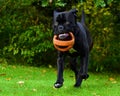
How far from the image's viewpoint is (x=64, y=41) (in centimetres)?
877

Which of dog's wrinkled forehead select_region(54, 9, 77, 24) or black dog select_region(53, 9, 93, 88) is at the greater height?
dog's wrinkled forehead select_region(54, 9, 77, 24)

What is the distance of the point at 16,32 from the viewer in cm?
1638

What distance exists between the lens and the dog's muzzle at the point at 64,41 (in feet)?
28.6

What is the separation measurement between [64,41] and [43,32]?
7131 mm

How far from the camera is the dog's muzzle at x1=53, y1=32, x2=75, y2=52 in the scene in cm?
870

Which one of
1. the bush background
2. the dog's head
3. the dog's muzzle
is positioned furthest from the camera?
the bush background

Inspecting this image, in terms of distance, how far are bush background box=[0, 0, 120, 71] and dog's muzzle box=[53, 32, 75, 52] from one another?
17.8ft

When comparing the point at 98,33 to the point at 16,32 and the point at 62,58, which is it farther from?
the point at 62,58

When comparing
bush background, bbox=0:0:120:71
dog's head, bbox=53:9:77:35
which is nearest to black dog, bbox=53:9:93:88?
dog's head, bbox=53:9:77:35

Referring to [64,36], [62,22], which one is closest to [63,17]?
[62,22]

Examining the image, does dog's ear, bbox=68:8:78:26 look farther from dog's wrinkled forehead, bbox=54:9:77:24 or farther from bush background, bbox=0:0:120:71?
bush background, bbox=0:0:120:71

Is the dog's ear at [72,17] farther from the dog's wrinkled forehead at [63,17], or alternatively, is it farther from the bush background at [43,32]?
the bush background at [43,32]

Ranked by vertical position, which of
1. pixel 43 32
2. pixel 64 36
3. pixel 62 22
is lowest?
pixel 43 32

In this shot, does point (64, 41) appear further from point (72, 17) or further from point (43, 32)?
point (43, 32)
